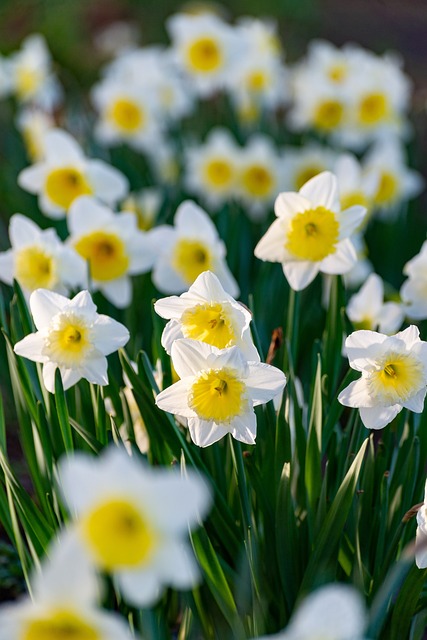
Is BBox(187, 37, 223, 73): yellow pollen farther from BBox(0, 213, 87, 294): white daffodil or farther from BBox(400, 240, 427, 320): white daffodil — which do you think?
BBox(400, 240, 427, 320): white daffodil

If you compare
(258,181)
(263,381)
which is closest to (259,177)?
(258,181)

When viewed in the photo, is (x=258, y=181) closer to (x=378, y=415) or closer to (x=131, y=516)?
(x=378, y=415)

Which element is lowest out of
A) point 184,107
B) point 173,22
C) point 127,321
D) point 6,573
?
point 6,573

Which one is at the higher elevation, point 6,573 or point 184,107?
point 184,107

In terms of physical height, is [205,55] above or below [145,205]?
above

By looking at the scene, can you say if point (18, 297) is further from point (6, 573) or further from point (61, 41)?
point (61, 41)

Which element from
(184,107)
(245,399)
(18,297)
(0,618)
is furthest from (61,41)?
(0,618)
